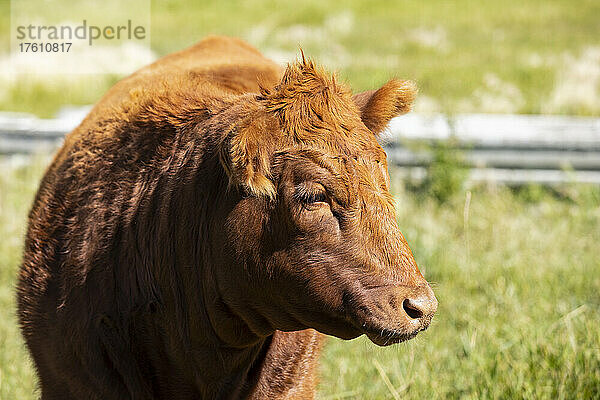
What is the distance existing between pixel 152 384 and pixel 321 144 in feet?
3.83

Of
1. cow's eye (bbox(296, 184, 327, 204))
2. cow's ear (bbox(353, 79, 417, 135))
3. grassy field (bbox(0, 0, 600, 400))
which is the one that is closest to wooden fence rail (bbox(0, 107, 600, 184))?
grassy field (bbox(0, 0, 600, 400))

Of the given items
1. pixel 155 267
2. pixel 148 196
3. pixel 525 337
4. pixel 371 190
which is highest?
pixel 371 190

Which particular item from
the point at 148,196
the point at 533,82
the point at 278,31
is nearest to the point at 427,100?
the point at 533,82

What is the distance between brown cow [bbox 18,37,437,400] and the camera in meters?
2.56

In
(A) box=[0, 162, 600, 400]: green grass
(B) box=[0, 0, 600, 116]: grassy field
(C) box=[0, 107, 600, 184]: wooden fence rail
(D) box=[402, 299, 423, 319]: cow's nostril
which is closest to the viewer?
(D) box=[402, 299, 423, 319]: cow's nostril

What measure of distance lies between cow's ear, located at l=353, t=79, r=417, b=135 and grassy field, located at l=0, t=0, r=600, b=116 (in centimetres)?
493

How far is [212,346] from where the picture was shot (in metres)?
2.96

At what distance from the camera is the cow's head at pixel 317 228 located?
2.51 m

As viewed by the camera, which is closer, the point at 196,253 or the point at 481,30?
the point at 196,253

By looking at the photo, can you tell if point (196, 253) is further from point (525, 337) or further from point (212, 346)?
point (525, 337)

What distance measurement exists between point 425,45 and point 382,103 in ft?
35.5

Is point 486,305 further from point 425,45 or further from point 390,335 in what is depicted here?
point 425,45

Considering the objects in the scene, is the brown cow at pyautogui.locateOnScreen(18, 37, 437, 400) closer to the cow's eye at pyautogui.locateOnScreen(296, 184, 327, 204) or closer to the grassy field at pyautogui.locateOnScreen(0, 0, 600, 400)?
the cow's eye at pyautogui.locateOnScreen(296, 184, 327, 204)

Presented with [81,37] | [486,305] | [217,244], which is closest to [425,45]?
[81,37]
